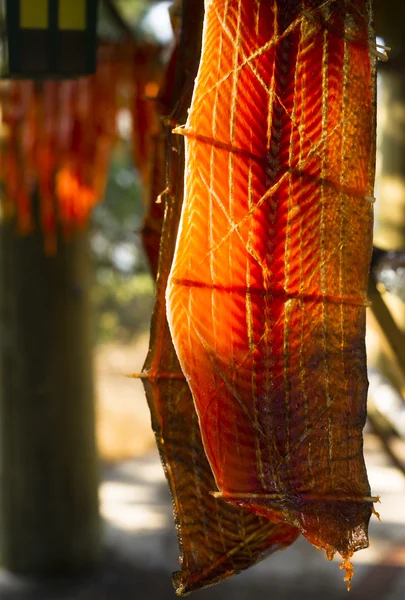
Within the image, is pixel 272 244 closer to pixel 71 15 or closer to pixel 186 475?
pixel 186 475

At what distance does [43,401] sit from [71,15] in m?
3.01

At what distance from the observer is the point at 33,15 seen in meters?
1.94

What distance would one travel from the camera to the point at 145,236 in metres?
1.90

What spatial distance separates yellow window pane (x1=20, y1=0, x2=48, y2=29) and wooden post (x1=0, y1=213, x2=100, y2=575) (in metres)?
2.79

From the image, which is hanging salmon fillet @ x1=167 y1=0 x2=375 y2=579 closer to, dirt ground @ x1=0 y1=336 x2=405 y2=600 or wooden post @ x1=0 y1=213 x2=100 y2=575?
dirt ground @ x1=0 y1=336 x2=405 y2=600

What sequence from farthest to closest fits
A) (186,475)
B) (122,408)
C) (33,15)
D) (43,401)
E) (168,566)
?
(122,408)
(168,566)
(43,401)
(33,15)
(186,475)

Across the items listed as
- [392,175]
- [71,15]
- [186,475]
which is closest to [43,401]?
[392,175]

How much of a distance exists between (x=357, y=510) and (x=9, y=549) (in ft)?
12.5

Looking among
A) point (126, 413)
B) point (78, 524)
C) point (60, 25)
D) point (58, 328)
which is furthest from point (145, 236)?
point (126, 413)

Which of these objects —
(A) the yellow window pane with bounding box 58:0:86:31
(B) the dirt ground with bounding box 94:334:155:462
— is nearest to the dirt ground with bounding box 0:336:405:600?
(B) the dirt ground with bounding box 94:334:155:462

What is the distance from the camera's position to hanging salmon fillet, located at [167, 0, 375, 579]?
1410mm

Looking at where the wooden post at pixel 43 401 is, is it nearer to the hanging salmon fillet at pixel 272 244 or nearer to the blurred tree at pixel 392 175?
the blurred tree at pixel 392 175

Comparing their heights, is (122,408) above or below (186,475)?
above

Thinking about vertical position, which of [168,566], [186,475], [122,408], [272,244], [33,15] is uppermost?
[122,408]
